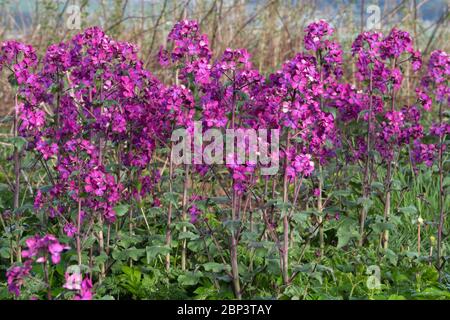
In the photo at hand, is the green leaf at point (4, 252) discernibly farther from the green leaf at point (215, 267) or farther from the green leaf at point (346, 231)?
the green leaf at point (346, 231)

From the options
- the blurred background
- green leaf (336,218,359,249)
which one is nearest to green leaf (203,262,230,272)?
green leaf (336,218,359,249)

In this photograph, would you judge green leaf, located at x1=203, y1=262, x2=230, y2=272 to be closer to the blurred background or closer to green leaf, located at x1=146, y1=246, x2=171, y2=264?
green leaf, located at x1=146, y1=246, x2=171, y2=264

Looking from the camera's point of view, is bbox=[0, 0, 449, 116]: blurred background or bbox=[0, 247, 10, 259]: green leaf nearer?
bbox=[0, 247, 10, 259]: green leaf

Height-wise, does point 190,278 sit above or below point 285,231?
below

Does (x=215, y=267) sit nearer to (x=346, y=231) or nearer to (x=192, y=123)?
(x=192, y=123)

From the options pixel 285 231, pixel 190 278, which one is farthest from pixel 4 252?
pixel 285 231

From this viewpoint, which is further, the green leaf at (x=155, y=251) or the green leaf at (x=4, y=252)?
the green leaf at (x=4, y=252)

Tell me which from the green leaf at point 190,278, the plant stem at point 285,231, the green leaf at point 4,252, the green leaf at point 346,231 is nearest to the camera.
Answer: the plant stem at point 285,231

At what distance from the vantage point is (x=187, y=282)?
3.76 meters

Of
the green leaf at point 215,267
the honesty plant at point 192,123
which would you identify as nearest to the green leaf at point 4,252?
the honesty plant at point 192,123

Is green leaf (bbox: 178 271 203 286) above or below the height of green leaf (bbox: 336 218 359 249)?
below

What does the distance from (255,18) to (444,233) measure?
4703mm

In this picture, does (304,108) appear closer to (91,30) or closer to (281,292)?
(281,292)

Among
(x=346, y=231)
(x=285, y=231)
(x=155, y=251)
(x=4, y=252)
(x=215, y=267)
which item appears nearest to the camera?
(x=285, y=231)
